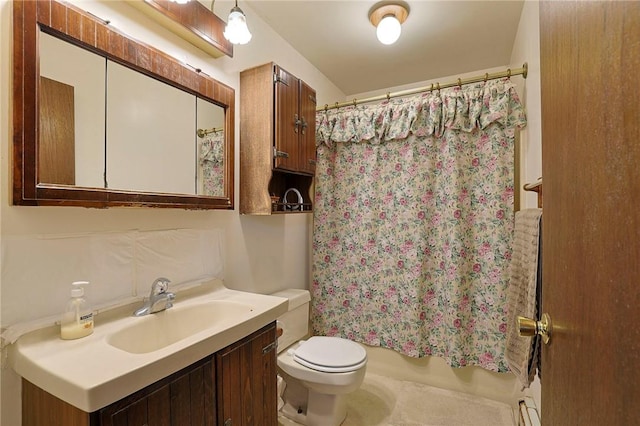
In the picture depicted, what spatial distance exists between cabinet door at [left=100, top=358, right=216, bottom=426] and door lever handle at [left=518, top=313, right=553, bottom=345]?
0.92m

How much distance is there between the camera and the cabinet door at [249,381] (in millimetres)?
1064

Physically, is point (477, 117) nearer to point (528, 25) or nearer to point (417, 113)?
point (417, 113)

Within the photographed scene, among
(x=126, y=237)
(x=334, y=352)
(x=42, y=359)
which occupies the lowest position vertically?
(x=334, y=352)

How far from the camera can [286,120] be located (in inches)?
69.4

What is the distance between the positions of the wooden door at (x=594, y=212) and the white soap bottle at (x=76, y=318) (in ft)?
4.18

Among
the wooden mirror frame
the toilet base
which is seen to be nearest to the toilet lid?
the toilet base

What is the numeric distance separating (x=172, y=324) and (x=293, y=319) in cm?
84

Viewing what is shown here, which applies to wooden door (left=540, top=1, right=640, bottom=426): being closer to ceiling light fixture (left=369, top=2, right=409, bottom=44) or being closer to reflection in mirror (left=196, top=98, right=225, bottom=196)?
ceiling light fixture (left=369, top=2, right=409, bottom=44)

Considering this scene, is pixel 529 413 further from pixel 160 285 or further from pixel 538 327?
pixel 160 285

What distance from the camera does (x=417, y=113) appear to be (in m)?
2.09

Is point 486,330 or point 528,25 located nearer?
point 528,25

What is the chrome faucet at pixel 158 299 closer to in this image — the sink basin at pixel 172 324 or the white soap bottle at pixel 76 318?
the sink basin at pixel 172 324

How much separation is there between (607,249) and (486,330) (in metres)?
1.80

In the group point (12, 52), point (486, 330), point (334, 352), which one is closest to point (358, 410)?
point (334, 352)
